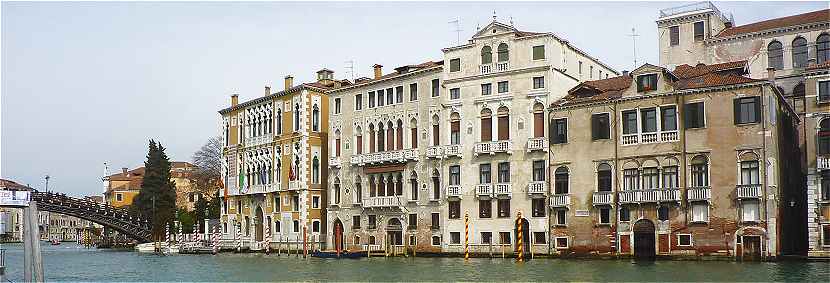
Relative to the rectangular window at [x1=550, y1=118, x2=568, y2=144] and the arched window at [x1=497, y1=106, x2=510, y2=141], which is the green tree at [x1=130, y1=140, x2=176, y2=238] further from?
the rectangular window at [x1=550, y1=118, x2=568, y2=144]

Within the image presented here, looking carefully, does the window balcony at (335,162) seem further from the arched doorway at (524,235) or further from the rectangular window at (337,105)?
the arched doorway at (524,235)

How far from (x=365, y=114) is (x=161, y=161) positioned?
24.4 metres

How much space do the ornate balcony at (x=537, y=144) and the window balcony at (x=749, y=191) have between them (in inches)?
329

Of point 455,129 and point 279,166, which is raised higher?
point 455,129

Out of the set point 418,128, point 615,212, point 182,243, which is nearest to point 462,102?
point 418,128

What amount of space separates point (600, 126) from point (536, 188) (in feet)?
12.6

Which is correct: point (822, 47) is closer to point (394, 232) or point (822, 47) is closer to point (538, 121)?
point (538, 121)

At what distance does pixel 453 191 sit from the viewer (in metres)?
42.6

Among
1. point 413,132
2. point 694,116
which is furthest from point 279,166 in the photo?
point 694,116

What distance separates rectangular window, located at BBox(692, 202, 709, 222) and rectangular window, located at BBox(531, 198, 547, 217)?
258 inches

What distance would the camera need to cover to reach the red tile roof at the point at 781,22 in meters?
42.1

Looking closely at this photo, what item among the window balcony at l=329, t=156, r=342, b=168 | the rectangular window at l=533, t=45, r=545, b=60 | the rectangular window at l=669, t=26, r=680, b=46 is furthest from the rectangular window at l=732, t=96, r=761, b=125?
the window balcony at l=329, t=156, r=342, b=168

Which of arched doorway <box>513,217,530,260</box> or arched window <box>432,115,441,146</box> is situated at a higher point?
arched window <box>432,115,441,146</box>

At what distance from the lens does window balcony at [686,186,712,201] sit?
1364 inches
